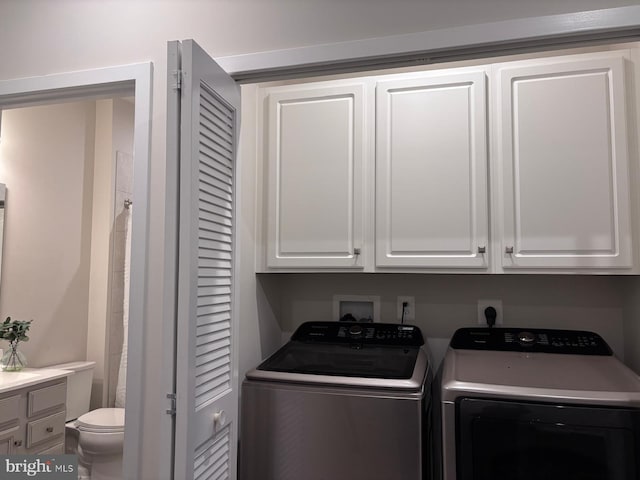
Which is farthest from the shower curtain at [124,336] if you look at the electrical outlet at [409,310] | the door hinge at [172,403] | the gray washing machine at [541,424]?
the gray washing machine at [541,424]

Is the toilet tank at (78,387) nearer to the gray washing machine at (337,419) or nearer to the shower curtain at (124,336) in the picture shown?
the shower curtain at (124,336)

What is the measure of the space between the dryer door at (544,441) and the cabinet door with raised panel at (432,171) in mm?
622

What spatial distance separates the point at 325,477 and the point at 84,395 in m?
1.96

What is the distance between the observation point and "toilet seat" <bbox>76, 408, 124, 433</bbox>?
2.58m

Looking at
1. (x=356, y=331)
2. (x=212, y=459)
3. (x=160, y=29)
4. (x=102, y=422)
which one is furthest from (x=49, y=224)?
(x=212, y=459)

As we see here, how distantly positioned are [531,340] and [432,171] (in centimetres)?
85

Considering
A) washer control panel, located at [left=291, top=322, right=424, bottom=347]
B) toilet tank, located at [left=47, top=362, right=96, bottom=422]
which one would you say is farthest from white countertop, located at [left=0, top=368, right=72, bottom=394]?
washer control panel, located at [left=291, top=322, right=424, bottom=347]

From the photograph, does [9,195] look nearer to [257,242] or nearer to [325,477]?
[257,242]

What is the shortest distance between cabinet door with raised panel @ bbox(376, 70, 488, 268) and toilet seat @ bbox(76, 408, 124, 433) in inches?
70.3

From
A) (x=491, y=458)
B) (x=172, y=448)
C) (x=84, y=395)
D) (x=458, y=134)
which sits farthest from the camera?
(x=84, y=395)

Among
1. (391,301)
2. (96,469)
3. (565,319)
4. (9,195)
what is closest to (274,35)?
(391,301)

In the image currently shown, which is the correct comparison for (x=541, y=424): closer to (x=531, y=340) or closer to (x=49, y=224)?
(x=531, y=340)

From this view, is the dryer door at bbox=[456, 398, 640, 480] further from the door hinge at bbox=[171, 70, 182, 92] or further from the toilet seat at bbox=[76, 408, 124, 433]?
the toilet seat at bbox=[76, 408, 124, 433]

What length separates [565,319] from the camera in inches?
84.0
